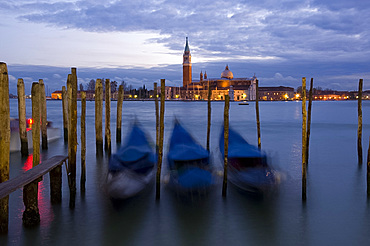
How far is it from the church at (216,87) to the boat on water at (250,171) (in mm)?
84106

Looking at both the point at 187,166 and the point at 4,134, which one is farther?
the point at 187,166

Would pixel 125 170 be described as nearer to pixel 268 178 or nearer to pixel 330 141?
pixel 268 178

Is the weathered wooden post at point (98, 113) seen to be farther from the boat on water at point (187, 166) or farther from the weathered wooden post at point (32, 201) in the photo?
the weathered wooden post at point (32, 201)

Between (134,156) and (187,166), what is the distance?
1.17 meters

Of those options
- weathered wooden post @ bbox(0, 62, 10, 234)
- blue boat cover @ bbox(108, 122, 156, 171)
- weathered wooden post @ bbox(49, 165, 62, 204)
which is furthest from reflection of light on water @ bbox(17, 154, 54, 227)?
blue boat cover @ bbox(108, 122, 156, 171)

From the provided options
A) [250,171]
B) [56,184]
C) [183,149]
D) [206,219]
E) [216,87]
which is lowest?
[206,219]

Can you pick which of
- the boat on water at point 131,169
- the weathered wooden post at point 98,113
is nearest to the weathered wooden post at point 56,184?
the boat on water at point 131,169

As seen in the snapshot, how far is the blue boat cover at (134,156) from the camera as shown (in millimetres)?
6505

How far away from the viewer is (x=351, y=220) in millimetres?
5520

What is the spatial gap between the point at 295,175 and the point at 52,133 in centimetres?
984

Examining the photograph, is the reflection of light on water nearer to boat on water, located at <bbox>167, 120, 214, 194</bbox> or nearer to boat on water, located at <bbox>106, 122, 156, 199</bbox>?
boat on water, located at <bbox>106, 122, 156, 199</bbox>

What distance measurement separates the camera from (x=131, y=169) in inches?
260

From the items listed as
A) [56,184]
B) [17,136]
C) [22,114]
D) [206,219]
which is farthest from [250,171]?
[17,136]

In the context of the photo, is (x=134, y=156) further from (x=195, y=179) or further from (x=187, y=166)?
(x=195, y=179)
